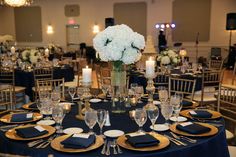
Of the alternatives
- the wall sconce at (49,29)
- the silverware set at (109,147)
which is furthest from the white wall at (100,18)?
the silverware set at (109,147)

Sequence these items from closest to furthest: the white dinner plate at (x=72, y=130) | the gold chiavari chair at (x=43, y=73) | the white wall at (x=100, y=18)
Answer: the white dinner plate at (x=72, y=130), the gold chiavari chair at (x=43, y=73), the white wall at (x=100, y=18)

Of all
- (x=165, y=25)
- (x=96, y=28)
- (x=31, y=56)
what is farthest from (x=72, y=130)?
(x=96, y=28)

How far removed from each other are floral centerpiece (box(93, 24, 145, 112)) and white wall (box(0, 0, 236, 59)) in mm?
12063

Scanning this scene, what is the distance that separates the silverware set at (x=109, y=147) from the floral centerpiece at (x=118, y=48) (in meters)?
0.76

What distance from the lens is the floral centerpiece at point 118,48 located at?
2.63m

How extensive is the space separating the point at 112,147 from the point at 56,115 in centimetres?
53

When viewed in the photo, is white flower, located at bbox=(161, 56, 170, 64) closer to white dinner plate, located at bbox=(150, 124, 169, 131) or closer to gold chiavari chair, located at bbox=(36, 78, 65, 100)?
gold chiavari chair, located at bbox=(36, 78, 65, 100)

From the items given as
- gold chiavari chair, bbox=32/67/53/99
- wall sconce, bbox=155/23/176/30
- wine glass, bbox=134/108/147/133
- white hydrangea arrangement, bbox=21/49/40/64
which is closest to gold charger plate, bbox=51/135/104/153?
wine glass, bbox=134/108/147/133

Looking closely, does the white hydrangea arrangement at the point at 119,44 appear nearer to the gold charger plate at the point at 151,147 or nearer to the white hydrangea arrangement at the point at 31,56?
the gold charger plate at the point at 151,147

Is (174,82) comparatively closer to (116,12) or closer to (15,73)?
(15,73)

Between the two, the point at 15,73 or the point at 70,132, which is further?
the point at 15,73

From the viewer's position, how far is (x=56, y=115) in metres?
2.28

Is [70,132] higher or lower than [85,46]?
lower

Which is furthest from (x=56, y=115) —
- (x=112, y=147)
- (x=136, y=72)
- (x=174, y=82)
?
(x=136, y=72)
